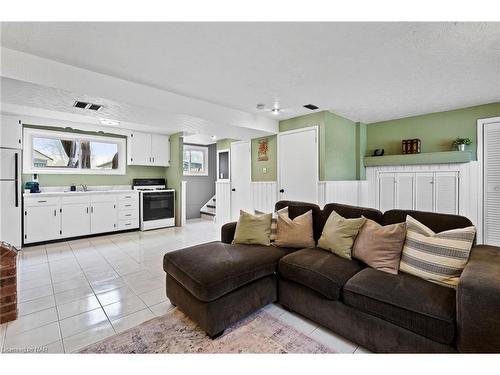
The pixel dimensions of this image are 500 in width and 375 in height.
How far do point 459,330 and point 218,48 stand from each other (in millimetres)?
2552

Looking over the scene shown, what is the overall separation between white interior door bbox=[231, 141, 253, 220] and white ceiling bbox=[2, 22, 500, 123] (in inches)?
85.8

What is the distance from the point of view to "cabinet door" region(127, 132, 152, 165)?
17.7ft

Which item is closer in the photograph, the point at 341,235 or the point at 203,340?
the point at 203,340

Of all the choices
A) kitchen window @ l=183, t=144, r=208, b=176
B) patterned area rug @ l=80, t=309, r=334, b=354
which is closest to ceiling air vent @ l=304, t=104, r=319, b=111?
patterned area rug @ l=80, t=309, r=334, b=354

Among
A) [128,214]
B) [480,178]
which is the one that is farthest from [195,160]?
[480,178]

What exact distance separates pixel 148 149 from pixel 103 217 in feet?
6.07

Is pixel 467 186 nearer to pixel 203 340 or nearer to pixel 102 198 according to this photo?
pixel 203 340

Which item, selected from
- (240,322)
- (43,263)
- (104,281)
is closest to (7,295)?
(104,281)

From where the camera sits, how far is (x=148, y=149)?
5.68 metres

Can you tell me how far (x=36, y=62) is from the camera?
214cm

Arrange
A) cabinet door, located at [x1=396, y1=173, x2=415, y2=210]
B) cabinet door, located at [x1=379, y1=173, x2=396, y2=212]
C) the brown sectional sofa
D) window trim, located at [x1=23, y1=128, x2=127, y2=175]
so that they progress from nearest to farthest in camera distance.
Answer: the brown sectional sofa
cabinet door, located at [x1=396, y1=173, x2=415, y2=210]
window trim, located at [x1=23, y1=128, x2=127, y2=175]
cabinet door, located at [x1=379, y1=173, x2=396, y2=212]

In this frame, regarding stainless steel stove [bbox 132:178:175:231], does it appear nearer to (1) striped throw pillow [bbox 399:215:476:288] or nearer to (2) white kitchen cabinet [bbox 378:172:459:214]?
(2) white kitchen cabinet [bbox 378:172:459:214]

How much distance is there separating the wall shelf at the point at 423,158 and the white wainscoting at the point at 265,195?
1.96 metres
